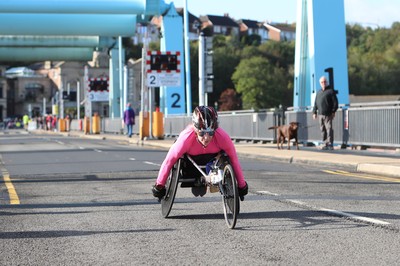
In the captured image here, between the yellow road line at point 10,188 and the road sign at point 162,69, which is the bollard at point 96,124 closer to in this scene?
the road sign at point 162,69

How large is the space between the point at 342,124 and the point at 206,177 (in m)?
16.6

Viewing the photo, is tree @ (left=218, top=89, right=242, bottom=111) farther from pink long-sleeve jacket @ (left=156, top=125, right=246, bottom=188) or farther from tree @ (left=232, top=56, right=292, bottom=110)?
pink long-sleeve jacket @ (left=156, top=125, right=246, bottom=188)

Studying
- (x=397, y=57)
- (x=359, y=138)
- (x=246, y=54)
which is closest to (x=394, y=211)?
(x=359, y=138)

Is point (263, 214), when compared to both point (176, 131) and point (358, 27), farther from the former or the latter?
point (358, 27)

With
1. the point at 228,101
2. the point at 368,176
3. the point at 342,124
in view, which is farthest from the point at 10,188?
the point at 228,101

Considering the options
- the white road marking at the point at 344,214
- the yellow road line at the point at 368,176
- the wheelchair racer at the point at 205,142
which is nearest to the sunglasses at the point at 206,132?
the wheelchair racer at the point at 205,142

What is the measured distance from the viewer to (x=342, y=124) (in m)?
23.7

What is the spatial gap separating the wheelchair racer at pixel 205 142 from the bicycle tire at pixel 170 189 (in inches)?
2.5

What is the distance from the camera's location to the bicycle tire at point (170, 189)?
8000 millimetres

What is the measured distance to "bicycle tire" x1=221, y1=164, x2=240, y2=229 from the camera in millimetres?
7172

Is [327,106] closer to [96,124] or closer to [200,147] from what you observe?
Answer: [200,147]

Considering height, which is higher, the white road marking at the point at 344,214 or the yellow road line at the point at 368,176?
the yellow road line at the point at 368,176

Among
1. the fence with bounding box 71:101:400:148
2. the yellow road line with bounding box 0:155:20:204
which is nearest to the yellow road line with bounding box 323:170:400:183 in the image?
the fence with bounding box 71:101:400:148

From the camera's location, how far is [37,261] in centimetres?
593
